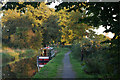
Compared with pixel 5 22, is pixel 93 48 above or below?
below

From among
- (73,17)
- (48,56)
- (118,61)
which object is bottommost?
(48,56)

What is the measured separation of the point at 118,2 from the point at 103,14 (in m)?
0.99

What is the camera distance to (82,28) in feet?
88.0

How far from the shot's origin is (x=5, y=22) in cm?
2373

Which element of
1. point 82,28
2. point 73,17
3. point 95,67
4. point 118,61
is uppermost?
point 73,17

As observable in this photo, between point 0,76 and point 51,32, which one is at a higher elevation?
point 51,32

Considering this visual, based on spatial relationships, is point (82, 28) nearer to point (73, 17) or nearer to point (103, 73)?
point (73, 17)

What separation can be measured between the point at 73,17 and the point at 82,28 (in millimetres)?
2725

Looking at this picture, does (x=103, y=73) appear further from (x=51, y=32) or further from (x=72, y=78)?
(x=51, y=32)

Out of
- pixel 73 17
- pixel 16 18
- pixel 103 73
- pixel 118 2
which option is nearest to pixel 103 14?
pixel 118 2

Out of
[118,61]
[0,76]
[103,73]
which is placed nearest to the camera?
[118,61]

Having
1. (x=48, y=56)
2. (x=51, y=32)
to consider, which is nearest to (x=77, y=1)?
(x=48, y=56)

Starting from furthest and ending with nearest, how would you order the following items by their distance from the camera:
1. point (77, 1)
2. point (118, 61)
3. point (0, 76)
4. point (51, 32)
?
point (51, 32) → point (0, 76) → point (77, 1) → point (118, 61)

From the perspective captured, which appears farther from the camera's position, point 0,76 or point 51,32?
point 51,32
